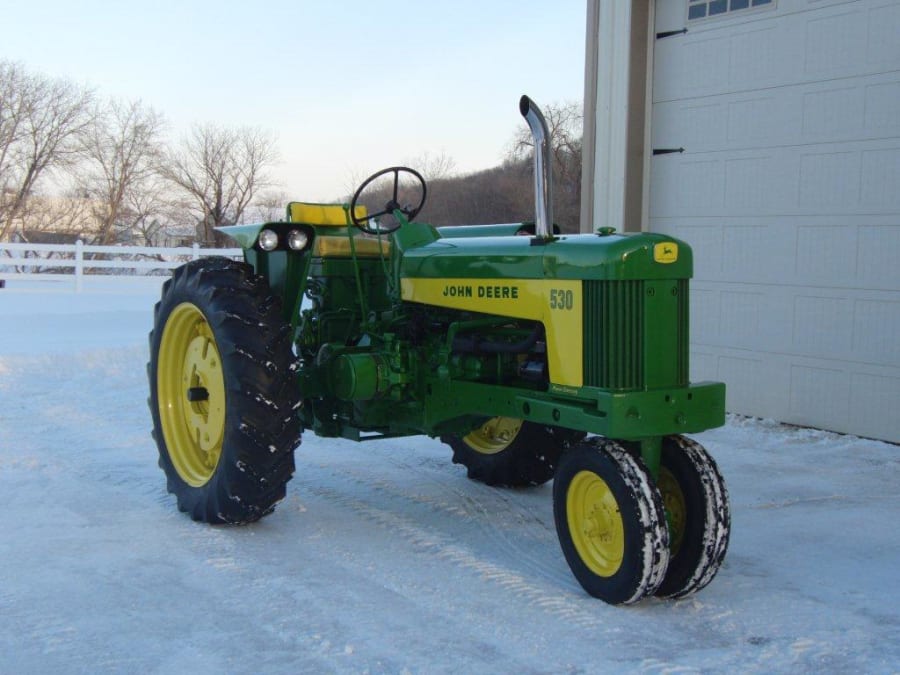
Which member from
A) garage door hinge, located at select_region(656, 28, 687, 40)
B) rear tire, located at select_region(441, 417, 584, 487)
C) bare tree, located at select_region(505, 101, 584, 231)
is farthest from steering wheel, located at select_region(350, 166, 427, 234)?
bare tree, located at select_region(505, 101, 584, 231)

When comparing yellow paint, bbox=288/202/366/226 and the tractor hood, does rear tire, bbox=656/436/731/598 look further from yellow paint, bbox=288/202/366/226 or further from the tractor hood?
yellow paint, bbox=288/202/366/226

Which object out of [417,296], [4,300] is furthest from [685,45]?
[4,300]

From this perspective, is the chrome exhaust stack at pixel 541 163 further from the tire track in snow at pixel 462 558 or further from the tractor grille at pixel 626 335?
the tire track in snow at pixel 462 558

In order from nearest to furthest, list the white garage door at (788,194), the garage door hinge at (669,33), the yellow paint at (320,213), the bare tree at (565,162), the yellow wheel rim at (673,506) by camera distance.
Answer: the yellow wheel rim at (673,506)
the yellow paint at (320,213)
the white garage door at (788,194)
the garage door hinge at (669,33)
the bare tree at (565,162)

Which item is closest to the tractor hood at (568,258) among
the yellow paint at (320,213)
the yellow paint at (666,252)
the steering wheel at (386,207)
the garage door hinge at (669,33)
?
the yellow paint at (666,252)

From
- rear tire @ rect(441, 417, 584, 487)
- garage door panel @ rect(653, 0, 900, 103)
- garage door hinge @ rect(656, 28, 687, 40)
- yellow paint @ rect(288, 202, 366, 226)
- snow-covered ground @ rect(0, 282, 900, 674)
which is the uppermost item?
garage door hinge @ rect(656, 28, 687, 40)

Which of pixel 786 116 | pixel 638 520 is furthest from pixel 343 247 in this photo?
pixel 786 116

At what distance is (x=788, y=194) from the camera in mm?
7695

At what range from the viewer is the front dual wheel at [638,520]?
3.60 meters

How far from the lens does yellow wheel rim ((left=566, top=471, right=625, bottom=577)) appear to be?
12.3 feet

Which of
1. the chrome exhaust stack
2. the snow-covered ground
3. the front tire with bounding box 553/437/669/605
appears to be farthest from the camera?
the chrome exhaust stack

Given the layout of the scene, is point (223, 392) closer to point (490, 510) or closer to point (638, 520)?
point (490, 510)

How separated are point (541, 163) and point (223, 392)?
1.93 metres

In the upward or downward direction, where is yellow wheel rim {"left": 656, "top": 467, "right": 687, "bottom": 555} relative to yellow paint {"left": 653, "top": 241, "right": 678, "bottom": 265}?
downward
